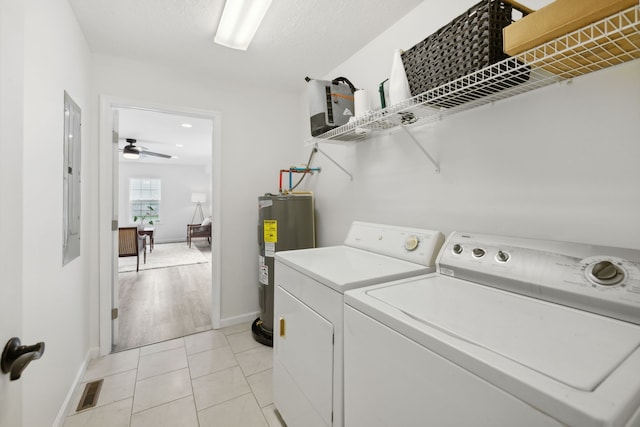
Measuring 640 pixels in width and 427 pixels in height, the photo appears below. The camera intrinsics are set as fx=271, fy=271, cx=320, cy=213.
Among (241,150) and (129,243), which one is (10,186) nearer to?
(241,150)

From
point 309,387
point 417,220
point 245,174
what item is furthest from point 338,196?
point 309,387

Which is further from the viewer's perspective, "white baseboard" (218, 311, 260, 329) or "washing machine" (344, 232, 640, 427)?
"white baseboard" (218, 311, 260, 329)

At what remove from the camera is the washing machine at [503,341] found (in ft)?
1.56

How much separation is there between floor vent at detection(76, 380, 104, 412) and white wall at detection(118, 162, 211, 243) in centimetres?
739

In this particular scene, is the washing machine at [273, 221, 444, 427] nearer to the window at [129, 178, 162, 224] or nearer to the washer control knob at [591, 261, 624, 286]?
the washer control knob at [591, 261, 624, 286]

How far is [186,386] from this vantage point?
5.97ft

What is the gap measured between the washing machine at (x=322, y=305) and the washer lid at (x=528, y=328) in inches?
7.9

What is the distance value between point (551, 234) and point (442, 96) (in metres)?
0.70

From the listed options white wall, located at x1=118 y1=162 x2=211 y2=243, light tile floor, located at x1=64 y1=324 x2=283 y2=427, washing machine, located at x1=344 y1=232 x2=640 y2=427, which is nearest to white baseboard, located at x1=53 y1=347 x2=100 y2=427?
light tile floor, located at x1=64 y1=324 x2=283 y2=427

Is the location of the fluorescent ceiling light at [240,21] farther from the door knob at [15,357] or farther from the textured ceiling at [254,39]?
the door knob at [15,357]

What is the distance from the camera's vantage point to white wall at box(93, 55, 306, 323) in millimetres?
2473

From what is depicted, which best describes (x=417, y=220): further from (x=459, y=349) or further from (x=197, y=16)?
(x=197, y=16)

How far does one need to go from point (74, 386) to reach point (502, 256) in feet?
8.25

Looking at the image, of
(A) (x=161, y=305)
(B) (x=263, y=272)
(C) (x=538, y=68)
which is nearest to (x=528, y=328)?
(C) (x=538, y=68)
